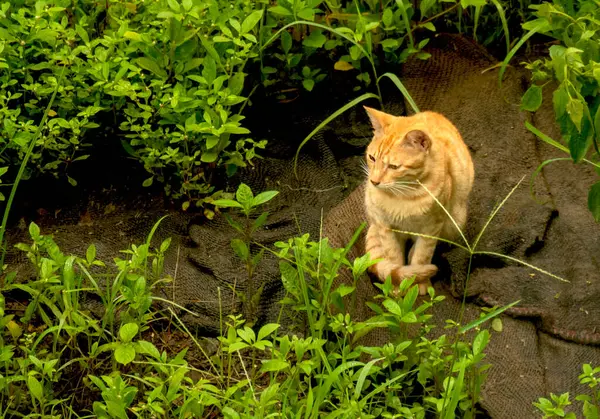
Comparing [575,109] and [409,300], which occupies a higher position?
[575,109]

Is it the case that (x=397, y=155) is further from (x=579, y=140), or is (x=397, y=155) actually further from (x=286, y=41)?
(x=286, y=41)

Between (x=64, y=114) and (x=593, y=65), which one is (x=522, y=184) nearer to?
(x=593, y=65)

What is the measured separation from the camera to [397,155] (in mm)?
3793

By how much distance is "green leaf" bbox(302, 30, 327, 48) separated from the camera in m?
4.52

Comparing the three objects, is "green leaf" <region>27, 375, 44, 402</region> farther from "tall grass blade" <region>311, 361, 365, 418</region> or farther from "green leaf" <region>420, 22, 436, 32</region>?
"green leaf" <region>420, 22, 436, 32</region>

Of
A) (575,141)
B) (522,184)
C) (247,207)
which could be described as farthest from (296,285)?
(522,184)

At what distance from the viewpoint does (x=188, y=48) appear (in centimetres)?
425

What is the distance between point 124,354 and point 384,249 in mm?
1241

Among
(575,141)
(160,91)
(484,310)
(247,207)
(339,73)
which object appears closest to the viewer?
(575,141)

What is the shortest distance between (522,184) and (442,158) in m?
0.70

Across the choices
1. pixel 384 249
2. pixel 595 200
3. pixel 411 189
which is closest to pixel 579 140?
pixel 595 200

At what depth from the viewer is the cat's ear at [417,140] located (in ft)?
12.2

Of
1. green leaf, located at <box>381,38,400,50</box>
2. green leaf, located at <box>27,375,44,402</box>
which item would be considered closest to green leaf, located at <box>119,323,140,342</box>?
green leaf, located at <box>27,375,44,402</box>

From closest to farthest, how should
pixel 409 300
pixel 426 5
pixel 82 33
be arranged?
pixel 409 300
pixel 82 33
pixel 426 5
